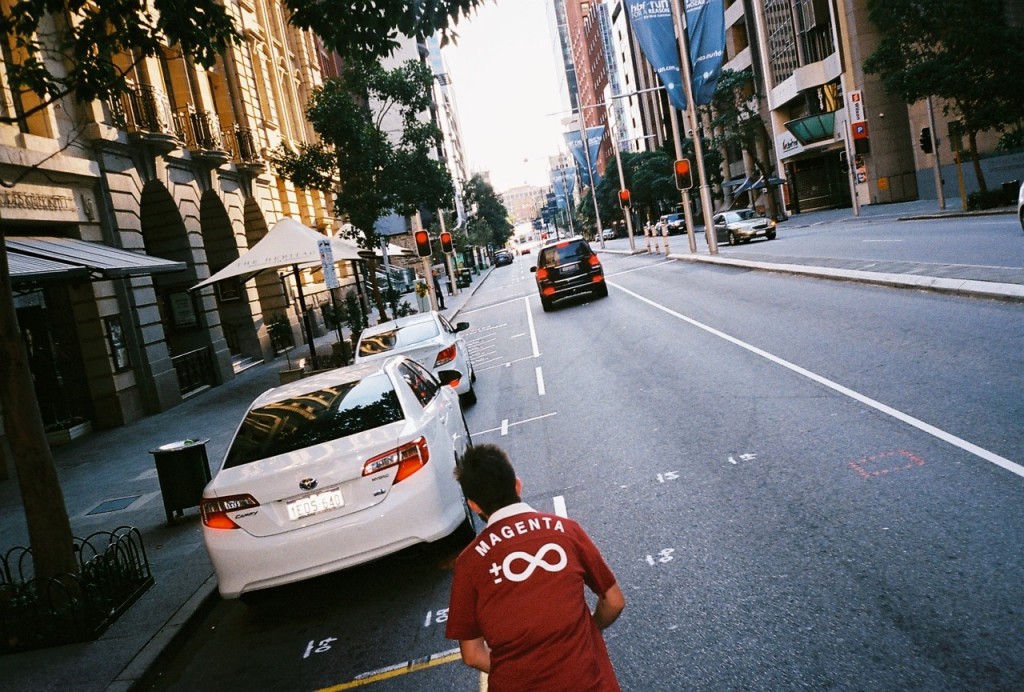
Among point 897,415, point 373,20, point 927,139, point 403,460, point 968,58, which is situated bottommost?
point 897,415

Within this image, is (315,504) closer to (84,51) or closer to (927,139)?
(84,51)

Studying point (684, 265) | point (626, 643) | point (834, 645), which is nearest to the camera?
point (834, 645)

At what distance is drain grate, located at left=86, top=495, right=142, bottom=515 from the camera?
9.94m

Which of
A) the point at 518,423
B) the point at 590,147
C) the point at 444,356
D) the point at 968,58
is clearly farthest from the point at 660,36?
the point at 590,147

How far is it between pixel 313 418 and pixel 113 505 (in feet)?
17.6

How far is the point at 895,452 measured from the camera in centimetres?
655

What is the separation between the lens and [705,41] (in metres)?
30.6

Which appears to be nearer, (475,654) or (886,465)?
(475,654)

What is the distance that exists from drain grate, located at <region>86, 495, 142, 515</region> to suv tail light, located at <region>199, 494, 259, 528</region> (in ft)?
16.8

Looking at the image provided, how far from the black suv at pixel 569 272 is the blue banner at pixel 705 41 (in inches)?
403

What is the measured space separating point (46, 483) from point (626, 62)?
12281cm

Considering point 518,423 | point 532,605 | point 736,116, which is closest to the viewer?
point 532,605

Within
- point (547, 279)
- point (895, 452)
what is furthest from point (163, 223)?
point (895, 452)

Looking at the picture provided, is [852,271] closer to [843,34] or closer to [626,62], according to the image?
[843,34]
